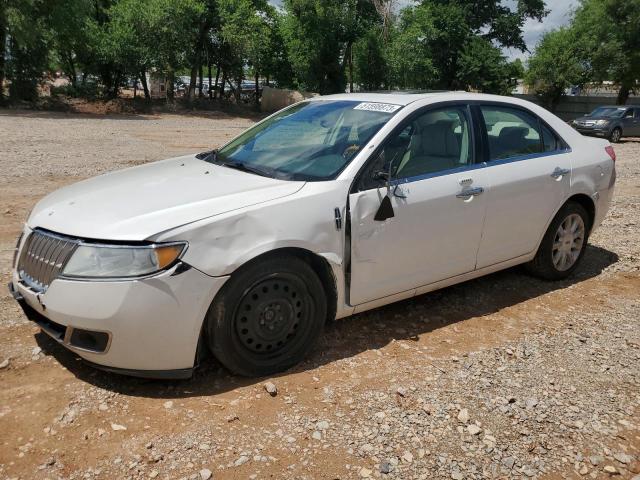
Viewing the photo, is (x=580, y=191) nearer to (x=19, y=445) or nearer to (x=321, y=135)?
(x=321, y=135)

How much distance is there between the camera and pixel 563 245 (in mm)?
5184

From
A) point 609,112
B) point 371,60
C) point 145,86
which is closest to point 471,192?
point 609,112

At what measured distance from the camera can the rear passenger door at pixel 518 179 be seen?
4.39 meters

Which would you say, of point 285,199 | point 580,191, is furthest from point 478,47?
point 285,199

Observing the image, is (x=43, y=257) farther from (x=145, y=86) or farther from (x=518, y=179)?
(x=145, y=86)

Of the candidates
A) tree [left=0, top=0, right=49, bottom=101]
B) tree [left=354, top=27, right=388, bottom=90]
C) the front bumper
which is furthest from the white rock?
tree [left=354, top=27, right=388, bottom=90]

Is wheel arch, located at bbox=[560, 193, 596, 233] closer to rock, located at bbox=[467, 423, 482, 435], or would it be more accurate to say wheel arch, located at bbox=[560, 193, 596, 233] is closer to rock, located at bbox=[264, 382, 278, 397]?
rock, located at bbox=[467, 423, 482, 435]

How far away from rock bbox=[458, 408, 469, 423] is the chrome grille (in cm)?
229

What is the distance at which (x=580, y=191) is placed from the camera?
5.03 metres

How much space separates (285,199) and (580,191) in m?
3.00

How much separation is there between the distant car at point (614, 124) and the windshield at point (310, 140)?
2199 cm

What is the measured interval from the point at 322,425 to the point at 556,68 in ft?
121

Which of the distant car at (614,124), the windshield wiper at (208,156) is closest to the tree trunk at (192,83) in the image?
the distant car at (614,124)

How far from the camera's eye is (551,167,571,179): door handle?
4796mm
